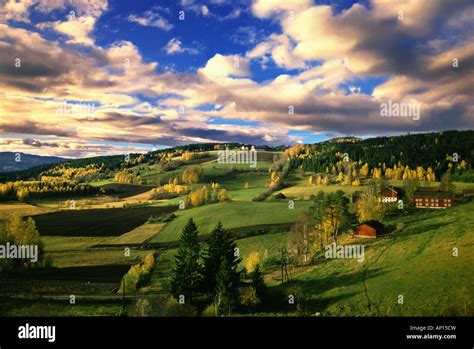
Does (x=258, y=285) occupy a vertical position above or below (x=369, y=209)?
below

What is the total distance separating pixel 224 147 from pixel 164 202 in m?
44.2

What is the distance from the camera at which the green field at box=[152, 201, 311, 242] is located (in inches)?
1162

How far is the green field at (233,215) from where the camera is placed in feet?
96.9

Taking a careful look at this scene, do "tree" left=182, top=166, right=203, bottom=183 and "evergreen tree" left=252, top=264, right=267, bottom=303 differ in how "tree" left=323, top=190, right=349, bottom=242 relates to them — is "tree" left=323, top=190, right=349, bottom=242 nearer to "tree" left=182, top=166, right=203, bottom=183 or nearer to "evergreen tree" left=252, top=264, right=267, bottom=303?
"evergreen tree" left=252, top=264, right=267, bottom=303

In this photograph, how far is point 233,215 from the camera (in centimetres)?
3206

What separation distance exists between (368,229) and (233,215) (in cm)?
1358

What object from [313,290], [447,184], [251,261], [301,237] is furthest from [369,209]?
[313,290]

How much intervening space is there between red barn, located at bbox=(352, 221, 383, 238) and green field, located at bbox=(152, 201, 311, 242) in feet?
20.3

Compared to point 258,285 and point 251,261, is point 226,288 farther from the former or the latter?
point 251,261

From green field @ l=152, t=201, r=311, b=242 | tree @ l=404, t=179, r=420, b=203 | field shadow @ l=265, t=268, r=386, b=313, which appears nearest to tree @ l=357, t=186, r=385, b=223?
tree @ l=404, t=179, r=420, b=203

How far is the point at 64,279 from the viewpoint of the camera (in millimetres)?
21797
